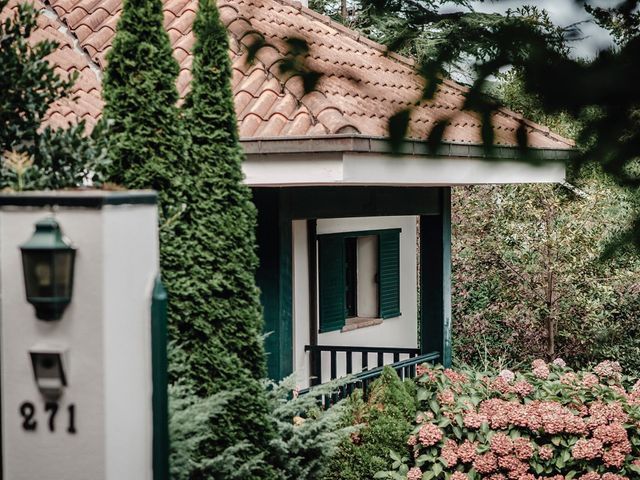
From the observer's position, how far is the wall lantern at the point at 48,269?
11.9ft

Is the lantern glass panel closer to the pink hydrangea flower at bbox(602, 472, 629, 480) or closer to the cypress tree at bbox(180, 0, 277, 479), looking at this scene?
the cypress tree at bbox(180, 0, 277, 479)

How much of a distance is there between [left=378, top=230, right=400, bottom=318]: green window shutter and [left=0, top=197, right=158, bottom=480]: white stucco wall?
8.01m

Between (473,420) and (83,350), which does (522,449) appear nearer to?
(473,420)

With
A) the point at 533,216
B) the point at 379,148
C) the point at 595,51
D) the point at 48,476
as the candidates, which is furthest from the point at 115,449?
the point at 533,216

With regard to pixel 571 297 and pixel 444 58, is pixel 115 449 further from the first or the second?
pixel 571 297

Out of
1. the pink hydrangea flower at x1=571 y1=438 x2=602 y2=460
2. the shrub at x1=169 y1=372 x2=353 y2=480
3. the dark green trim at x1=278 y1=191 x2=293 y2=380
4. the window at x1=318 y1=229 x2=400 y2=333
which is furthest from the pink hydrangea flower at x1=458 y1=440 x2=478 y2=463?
the window at x1=318 y1=229 x2=400 y2=333

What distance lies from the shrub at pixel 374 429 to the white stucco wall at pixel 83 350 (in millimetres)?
4028

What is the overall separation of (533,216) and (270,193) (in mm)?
7391

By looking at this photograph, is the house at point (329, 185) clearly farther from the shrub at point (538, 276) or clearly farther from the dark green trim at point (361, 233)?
the shrub at point (538, 276)

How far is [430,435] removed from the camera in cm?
777

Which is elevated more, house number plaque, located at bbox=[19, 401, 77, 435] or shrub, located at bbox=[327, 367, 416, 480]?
house number plaque, located at bbox=[19, 401, 77, 435]

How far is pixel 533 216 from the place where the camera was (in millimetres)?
14602

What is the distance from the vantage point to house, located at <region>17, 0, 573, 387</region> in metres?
7.27

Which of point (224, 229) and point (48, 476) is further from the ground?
point (224, 229)
